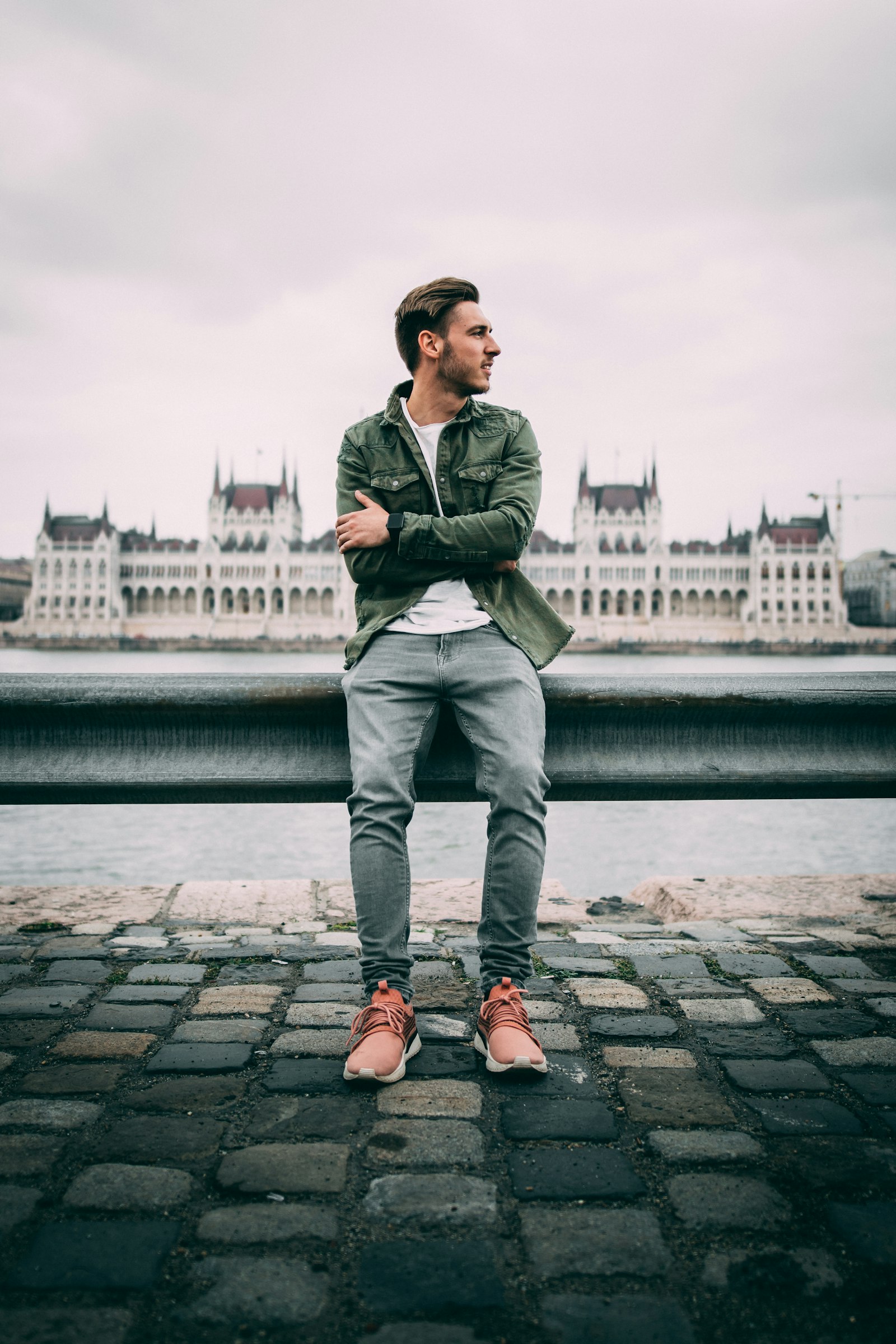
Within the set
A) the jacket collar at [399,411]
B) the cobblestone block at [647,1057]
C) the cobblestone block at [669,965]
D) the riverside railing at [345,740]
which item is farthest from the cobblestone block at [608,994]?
the jacket collar at [399,411]

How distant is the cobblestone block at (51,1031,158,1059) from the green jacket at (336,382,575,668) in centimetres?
97

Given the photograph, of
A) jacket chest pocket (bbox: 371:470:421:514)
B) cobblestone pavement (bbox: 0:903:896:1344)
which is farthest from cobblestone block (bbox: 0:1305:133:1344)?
jacket chest pocket (bbox: 371:470:421:514)

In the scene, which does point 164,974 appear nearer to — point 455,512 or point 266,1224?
point 266,1224

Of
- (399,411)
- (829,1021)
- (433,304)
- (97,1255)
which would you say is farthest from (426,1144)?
(433,304)

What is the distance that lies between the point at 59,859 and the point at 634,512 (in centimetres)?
8905

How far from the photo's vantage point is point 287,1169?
1.49 meters

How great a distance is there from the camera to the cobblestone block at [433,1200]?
53.4 inches

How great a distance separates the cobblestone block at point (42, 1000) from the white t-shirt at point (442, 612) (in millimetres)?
1158

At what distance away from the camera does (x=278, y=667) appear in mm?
46594

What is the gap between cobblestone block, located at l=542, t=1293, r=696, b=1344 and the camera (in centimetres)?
111

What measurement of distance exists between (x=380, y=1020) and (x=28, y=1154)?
67 cm

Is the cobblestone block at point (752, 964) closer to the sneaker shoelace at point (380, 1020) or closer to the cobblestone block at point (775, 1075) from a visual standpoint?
the cobblestone block at point (775, 1075)

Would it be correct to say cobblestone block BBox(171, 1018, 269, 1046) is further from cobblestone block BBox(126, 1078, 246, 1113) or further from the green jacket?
the green jacket

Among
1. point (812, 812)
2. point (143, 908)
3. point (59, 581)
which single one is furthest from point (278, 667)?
point (59, 581)
